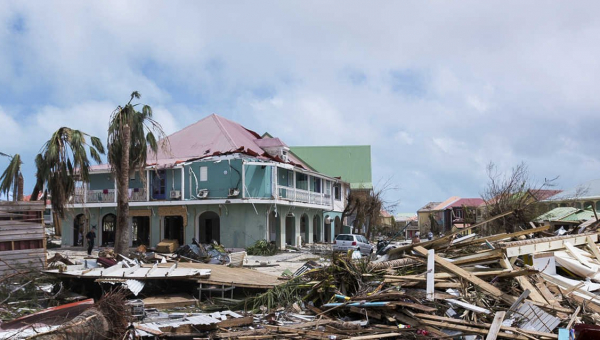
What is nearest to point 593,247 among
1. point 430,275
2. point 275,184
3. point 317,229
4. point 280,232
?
point 430,275

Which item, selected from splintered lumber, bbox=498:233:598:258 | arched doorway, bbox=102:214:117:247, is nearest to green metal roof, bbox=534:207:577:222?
splintered lumber, bbox=498:233:598:258

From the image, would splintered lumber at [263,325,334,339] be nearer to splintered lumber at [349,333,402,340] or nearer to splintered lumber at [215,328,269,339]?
splintered lumber at [215,328,269,339]

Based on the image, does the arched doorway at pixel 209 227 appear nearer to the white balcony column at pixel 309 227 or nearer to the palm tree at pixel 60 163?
the white balcony column at pixel 309 227

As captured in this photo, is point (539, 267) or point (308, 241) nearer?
point (539, 267)

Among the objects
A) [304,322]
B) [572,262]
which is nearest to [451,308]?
[304,322]

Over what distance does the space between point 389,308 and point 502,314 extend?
69.2 inches

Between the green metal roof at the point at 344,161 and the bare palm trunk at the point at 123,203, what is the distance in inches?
1238

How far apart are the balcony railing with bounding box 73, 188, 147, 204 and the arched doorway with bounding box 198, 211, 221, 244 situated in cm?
380

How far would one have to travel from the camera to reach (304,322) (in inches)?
373

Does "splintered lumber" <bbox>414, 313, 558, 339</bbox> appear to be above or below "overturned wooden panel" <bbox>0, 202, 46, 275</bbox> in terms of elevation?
below

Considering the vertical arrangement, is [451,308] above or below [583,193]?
below

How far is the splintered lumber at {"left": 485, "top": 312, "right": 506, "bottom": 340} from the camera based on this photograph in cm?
780

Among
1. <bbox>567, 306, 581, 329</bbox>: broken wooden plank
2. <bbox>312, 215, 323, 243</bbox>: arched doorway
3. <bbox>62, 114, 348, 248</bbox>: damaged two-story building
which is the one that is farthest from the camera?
<bbox>312, 215, 323, 243</bbox>: arched doorway

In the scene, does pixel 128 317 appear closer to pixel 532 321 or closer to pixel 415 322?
pixel 415 322
